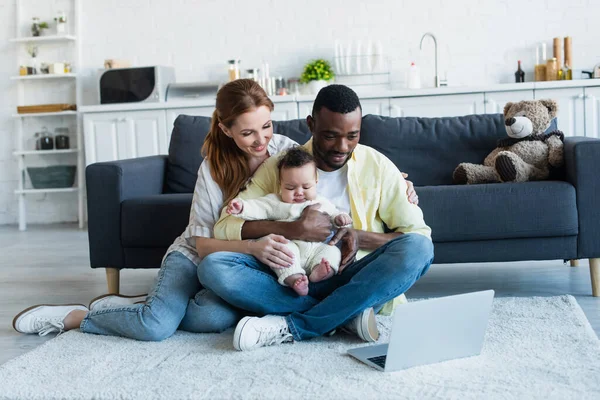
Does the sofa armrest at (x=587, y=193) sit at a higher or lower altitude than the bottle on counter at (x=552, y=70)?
lower

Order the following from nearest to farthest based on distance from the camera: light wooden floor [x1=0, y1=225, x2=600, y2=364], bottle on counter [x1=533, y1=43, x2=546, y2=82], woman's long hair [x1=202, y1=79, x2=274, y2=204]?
woman's long hair [x1=202, y1=79, x2=274, y2=204], light wooden floor [x1=0, y1=225, x2=600, y2=364], bottle on counter [x1=533, y1=43, x2=546, y2=82]

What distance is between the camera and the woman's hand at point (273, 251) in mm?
2209

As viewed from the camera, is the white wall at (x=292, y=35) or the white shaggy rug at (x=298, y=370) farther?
the white wall at (x=292, y=35)

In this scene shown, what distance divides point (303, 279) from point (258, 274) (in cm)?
15

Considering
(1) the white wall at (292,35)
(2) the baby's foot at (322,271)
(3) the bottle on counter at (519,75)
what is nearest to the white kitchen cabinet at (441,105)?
(3) the bottle on counter at (519,75)

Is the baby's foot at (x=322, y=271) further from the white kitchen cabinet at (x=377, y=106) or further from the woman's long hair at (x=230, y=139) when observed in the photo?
the white kitchen cabinet at (x=377, y=106)

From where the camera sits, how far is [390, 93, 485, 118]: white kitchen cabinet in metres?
5.09

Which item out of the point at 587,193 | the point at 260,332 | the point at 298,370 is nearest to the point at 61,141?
the point at 260,332

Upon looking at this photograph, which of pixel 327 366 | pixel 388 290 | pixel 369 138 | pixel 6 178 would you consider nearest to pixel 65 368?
pixel 327 366

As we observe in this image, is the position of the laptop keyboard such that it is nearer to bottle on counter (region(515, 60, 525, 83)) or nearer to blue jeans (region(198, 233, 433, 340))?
blue jeans (region(198, 233, 433, 340))

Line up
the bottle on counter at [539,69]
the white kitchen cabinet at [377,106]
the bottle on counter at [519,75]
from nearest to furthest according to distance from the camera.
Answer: the white kitchen cabinet at [377,106] < the bottle on counter at [539,69] < the bottle on counter at [519,75]

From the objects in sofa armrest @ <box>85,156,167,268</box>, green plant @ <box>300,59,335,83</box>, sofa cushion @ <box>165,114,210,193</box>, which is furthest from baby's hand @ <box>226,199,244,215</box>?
green plant @ <box>300,59,335,83</box>

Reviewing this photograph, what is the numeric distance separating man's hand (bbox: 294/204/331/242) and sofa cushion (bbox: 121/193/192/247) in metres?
0.84

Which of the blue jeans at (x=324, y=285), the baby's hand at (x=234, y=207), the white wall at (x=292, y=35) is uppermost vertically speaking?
the white wall at (x=292, y=35)
